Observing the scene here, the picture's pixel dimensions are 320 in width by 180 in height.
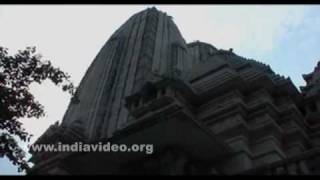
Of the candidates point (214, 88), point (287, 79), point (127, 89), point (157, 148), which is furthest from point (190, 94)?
point (127, 89)

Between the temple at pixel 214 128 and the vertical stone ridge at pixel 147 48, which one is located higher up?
the vertical stone ridge at pixel 147 48

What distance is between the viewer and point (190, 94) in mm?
20875

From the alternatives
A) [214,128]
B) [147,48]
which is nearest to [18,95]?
[214,128]

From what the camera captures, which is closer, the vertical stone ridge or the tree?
the tree

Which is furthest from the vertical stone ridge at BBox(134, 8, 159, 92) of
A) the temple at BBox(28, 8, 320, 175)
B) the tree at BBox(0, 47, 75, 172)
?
the tree at BBox(0, 47, 75, 172)

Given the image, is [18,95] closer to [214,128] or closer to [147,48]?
[214,128]

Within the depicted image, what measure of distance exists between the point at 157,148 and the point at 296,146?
5057 mm

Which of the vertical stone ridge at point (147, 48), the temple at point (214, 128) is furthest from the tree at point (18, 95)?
the vertical stone ridge at point (147, 48)

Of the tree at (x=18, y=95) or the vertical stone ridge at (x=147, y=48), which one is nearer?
the tree at (x=18, y=95)

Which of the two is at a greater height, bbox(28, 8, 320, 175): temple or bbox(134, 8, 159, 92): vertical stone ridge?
bbox(134, 8, 159, 92): vertical stone ridge

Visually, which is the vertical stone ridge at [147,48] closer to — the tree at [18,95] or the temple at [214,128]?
the temple at [214,128]

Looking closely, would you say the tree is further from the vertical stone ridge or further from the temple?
the vertical stone ridge

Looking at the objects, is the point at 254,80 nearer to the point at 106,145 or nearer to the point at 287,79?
the point at 287,79

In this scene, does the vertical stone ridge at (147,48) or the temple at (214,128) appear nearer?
the temple at (214,128)
